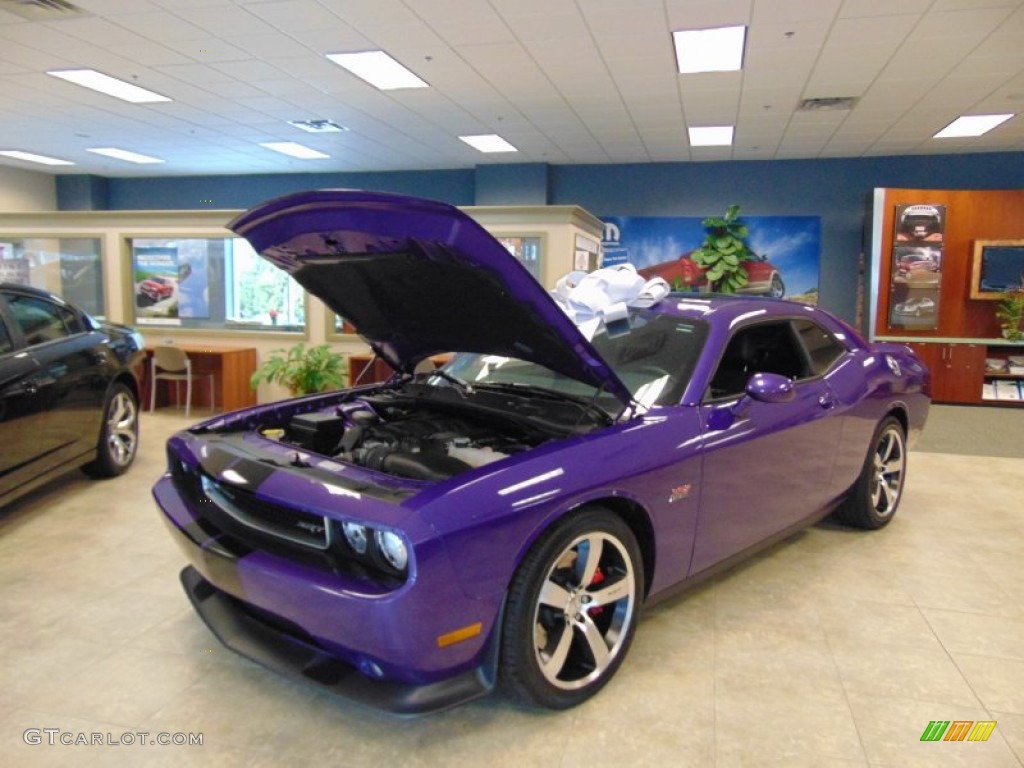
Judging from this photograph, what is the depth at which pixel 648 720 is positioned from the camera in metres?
2.05

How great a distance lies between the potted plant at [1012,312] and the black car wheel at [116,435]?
383 inches

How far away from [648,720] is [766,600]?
3.48ft

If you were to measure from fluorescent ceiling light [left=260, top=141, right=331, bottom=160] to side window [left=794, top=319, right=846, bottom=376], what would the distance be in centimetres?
932

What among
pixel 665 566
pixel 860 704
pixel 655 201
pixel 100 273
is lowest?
pixel 860 704

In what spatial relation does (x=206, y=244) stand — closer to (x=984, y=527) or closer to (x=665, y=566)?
(x=665, y=566)

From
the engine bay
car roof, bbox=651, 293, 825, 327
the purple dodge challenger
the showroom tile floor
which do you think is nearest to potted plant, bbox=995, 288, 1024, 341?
the showroom tile floor

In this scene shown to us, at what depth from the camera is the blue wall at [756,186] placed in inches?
406

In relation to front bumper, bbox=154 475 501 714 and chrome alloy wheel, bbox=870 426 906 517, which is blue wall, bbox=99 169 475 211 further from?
front bumper, bbox=154 475 501 714

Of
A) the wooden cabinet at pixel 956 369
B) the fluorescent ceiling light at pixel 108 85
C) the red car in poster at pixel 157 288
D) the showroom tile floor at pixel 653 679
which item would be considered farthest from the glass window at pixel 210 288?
the wooden cabinet at pixel 956 369

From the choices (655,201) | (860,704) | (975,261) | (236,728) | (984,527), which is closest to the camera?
(236,728)

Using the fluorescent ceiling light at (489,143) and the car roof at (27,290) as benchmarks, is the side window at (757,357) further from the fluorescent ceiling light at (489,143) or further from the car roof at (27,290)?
the fluorescent ceiling light at (489,143)

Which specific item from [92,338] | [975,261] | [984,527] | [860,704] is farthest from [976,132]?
[92,338]

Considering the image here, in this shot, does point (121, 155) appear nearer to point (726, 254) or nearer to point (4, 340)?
point (4, 340)

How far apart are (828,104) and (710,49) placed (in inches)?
93.3
